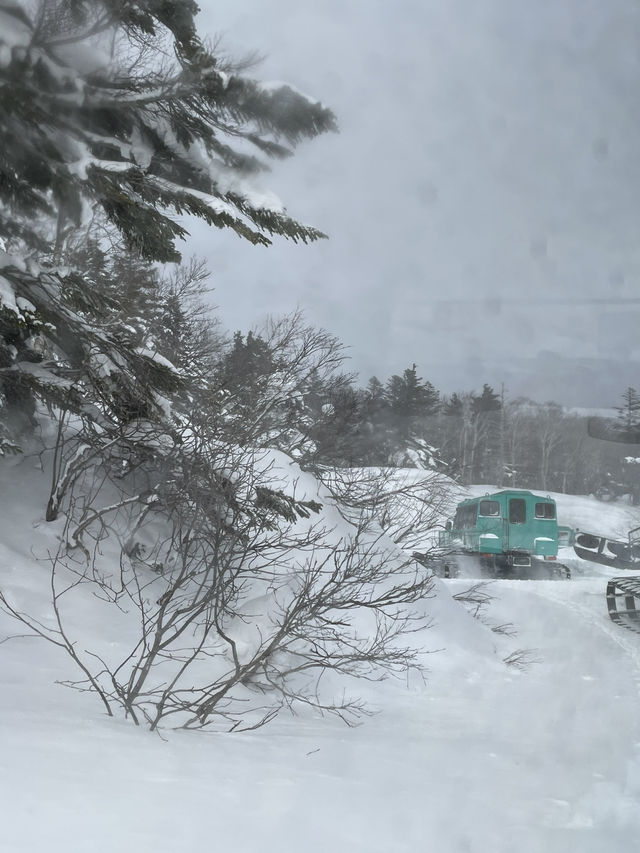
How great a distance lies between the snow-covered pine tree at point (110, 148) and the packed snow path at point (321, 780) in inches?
112

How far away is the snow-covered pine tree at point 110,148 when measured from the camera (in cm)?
509

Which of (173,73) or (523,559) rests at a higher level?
(173,73)

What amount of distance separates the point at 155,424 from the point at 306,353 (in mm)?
8496

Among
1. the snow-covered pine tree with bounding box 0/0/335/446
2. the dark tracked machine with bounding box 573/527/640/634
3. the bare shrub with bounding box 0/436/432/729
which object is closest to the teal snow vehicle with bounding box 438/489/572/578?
the dark tracked machine with bounding box 573/527/640/634

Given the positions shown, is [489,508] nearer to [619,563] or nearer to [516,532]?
[516,532]

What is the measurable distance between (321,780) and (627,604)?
41.1 ft

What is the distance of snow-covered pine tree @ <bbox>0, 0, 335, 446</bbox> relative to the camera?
509cm

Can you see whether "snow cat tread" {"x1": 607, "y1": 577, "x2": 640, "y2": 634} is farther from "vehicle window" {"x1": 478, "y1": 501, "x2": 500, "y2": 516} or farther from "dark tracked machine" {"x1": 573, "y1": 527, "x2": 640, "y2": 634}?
"vehicle window" {"x1": 478, "y1": 501, "x2": 500, "y2": 516}

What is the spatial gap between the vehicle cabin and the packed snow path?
44.6 feet

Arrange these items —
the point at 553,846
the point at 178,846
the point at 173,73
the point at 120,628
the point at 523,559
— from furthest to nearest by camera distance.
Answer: the point at 523,559, the point at 120,628, the point at 173,73, the point at 553,846, the point at 178,846

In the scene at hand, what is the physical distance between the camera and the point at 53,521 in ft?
38.3

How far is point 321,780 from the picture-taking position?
4195 mm

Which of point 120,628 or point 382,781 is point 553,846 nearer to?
point 382,781

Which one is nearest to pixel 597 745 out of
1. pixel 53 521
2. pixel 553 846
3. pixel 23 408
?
pixel 553 846
